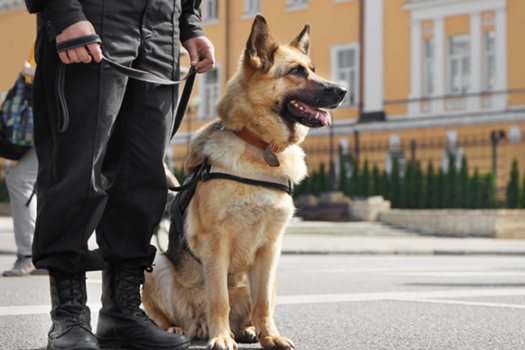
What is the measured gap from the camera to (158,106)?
10.7ft

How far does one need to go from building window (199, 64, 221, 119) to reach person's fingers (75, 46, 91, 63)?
26.8 meters

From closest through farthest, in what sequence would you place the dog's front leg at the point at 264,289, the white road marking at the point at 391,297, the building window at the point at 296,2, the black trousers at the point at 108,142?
the black trousers at the point at 108,142 < the dog's front leg at the point at 264,289 < the white road marking at the point at 391,297 < the building window at the point at 296,2

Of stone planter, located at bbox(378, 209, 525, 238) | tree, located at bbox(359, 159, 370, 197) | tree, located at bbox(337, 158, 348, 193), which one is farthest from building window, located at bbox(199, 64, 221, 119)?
stone planter, located at bbox(378, 209, 525, 238)

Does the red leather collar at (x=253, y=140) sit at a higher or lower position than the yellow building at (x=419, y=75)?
lower

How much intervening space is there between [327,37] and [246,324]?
23.8 meters

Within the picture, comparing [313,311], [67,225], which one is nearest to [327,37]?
[313,311]

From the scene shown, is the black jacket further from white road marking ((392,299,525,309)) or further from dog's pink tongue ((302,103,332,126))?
white road marking ((392,299,525,309))

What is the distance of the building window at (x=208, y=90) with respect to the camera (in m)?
29.8

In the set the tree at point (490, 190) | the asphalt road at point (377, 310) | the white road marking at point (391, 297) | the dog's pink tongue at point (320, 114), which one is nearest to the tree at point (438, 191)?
the tree at point (490, 190)

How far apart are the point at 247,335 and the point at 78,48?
1.68 m

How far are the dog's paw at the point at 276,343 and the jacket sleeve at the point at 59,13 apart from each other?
169cm

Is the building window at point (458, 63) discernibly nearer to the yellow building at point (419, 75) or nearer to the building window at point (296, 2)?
the yellow building at point (419, 75)

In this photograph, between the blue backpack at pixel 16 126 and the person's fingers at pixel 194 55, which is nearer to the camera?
the person's fingers at pixel 194 55

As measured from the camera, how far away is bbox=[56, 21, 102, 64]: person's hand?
2.88 metres
